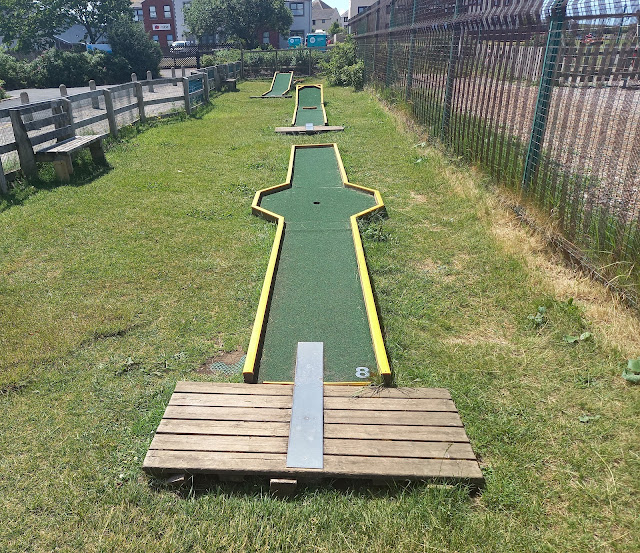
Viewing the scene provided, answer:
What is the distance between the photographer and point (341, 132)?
1141cm

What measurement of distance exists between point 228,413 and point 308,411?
0.46m

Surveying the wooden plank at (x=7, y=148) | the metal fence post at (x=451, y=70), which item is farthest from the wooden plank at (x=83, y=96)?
the metal fence post at (x=451, y=70)

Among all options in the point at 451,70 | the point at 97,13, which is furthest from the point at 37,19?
the point at 451,70

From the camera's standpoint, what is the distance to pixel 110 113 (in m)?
10.3

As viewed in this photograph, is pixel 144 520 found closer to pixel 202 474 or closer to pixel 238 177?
pixel 202 474

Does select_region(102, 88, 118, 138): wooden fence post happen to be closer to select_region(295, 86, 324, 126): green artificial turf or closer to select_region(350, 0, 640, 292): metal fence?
select_region(295, 86, 324, 126): green artificial turf

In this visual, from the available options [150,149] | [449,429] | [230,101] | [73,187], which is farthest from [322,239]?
[230,101]

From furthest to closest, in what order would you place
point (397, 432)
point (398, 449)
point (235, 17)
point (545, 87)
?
point (235, 17) → point (545, 87) → point (397, 432) → point (398, 449)

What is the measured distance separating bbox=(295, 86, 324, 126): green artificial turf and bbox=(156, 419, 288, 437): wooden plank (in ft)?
35.5

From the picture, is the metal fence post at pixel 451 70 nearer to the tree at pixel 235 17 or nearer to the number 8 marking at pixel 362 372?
the number 8 marking at pixel 362 372

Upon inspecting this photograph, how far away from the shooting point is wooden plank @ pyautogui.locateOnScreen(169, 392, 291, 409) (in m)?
2.88

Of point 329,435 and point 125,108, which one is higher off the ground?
point 125,108

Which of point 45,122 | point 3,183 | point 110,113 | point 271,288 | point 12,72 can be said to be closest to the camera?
point 271,288

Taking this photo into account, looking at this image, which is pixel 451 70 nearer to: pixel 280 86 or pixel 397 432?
pixel 397 432
